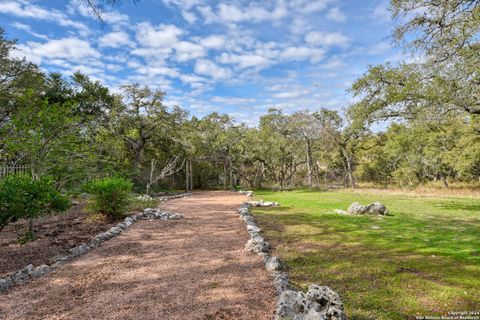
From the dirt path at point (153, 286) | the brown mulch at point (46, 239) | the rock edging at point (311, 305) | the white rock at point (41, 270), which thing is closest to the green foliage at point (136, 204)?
the brown mulch at point (46, 239)

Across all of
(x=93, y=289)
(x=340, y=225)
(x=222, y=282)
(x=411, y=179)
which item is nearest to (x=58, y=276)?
(x=93, y=289)

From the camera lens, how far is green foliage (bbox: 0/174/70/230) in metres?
4.29

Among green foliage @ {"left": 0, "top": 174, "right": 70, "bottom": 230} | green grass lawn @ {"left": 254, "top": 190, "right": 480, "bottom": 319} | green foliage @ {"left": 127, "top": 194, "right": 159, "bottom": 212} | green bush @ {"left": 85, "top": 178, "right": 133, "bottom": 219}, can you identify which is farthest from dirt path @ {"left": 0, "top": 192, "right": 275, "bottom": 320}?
green foliage @ {"left": 127, "top": 194, "right": 159, "bottom": 212}

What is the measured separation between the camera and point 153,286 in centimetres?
339

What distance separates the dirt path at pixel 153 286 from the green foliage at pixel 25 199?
42.1 inches

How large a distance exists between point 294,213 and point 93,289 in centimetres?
634

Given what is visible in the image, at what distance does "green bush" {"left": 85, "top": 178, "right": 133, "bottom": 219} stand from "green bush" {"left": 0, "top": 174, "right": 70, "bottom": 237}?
2.27 m

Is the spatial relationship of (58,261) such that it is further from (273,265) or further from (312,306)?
(312,306)

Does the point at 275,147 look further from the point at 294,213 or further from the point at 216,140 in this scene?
the point at 294,213

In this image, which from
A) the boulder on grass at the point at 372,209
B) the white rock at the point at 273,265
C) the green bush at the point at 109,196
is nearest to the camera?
the white rock at the point at 273,265

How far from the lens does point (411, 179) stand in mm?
26156

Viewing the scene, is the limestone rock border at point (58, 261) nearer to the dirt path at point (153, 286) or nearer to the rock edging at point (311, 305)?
the dirt path at point (153, 286)

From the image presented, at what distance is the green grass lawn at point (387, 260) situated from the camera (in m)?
2.77

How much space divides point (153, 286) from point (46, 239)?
3556mm
